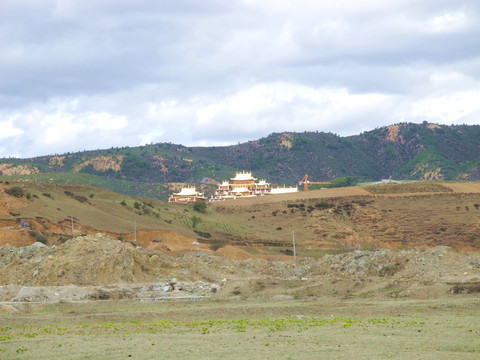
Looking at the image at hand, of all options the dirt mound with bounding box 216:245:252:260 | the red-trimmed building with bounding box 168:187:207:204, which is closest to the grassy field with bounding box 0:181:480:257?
the dirt mound with bounding box 216:245:252:260

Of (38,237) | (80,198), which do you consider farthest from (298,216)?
(38,237)

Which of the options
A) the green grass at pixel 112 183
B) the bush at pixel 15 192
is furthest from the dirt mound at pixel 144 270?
the green grass at pixel 112 183

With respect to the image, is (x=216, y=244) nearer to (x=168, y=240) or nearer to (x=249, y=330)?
(x=168, y=240)

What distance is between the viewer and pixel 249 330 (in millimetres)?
27125

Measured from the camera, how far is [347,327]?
2672 cm

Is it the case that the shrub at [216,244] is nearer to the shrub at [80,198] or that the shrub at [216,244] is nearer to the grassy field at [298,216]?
the grassy field at [298,216]

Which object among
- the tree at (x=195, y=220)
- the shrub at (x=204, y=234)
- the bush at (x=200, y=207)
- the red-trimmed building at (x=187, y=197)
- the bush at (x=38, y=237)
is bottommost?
the shrub at (x=204, y=234)

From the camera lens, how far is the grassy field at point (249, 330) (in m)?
21.6

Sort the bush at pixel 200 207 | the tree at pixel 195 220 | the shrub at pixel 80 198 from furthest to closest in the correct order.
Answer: the bush at pixel 200 207, the tree at pixel 195 220, the shrub at pixel 80 198

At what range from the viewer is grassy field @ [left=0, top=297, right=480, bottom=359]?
21.6 m

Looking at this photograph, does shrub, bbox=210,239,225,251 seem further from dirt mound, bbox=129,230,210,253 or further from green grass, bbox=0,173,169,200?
green grass, bbox=0,173,169,200

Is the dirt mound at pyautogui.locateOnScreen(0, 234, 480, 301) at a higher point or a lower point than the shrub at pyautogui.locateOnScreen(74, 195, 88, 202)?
lower

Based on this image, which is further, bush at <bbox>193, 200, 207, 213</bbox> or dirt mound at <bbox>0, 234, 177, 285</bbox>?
bush at <bbox>193, 200, 207, 213</bbox>

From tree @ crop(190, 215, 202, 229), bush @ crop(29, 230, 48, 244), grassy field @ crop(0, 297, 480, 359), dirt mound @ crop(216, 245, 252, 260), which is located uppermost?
bush @ crop(29, 230, 48, 244)
